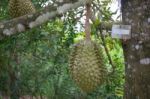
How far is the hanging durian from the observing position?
7.12 feet

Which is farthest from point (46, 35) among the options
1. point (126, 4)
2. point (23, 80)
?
point (126, 4)

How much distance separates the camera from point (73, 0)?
2.23 m

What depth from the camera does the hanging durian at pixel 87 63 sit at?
2.17 metres


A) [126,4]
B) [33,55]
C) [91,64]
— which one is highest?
[126,4]

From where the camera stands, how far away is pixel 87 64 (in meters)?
2.17

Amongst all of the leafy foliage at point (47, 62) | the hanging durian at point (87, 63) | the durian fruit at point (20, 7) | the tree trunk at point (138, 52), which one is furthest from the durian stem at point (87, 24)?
the leafy foliage at point (47, 62)

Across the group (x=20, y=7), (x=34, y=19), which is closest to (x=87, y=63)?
(x=34, y=19)

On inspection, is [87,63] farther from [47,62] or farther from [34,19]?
[47,62]

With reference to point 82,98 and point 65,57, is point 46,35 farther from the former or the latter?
point 82,98

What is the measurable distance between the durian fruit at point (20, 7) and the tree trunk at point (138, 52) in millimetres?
742

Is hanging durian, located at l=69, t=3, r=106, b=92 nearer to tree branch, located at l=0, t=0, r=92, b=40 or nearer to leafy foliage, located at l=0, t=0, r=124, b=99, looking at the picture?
tree branch, located at l=0, t=0, r=92, b=40

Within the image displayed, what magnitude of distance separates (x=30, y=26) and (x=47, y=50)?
1.57m

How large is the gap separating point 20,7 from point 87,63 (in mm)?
853

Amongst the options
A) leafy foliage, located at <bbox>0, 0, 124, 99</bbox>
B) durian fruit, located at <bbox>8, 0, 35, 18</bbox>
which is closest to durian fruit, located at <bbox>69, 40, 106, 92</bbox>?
durian fruit, located at <bbox>8, 0, 35, 18</bbox>
